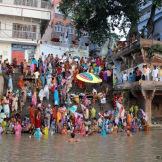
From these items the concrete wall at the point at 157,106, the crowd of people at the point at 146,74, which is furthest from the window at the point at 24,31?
the concrete wall at the point at 157,106

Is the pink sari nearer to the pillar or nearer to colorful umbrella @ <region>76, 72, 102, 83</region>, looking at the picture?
colorful umbrella @ <region>76, 72, 102, 83</region>

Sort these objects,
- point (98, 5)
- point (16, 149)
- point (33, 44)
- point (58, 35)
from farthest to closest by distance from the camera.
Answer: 1. point (58, 35)
2. point (33, 44)
3. point (98, 5)
4. point (16, 149)

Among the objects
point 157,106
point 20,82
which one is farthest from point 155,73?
point 20,82

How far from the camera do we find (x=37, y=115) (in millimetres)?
24422

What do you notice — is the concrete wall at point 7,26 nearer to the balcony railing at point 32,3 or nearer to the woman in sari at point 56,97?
the balcony railing at point 32,3

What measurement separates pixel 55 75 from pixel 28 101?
2683 mm

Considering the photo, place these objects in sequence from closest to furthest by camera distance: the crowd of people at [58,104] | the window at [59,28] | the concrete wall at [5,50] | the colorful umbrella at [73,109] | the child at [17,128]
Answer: the child at [17,128] < the crowd of people at [58,104] < the colorful umbrella at [73,109] < the concrete wall at [5,50] < the window at [59,28]

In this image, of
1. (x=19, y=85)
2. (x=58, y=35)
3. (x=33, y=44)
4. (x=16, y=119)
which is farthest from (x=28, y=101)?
(x=58, y=35)

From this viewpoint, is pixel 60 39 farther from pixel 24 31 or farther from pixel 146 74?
pixel 146 74

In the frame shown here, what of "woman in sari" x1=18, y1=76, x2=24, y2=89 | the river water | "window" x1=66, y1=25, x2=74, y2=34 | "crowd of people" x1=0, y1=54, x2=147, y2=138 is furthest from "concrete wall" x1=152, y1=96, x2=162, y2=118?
"window" x1=66, y1=25, x2=74, y2=34

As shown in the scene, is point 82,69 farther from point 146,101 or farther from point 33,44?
point 33,44

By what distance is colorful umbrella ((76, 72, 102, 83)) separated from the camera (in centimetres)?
2958

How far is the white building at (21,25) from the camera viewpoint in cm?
4378

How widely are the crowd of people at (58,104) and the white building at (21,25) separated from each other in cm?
1192
